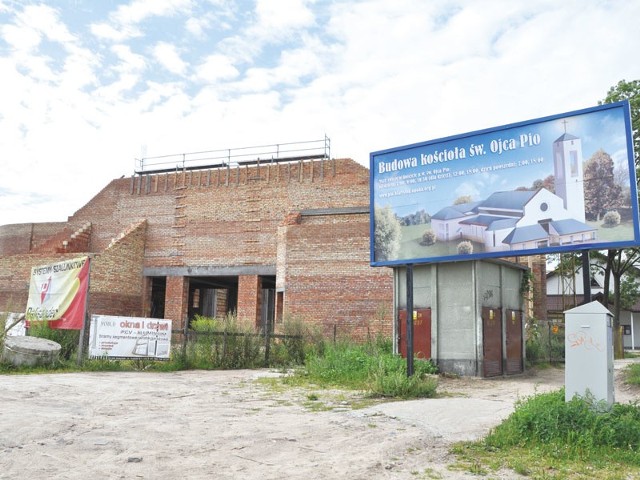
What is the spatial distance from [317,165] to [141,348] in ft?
53.4

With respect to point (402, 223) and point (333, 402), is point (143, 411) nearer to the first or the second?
point (333, 402)

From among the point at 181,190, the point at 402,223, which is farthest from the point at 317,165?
the point at 402,223

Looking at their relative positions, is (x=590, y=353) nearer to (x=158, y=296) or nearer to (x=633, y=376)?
(x=633, y=376)

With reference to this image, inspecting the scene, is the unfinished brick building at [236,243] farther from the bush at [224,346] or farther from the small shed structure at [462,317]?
the small shed structure at [462,317]

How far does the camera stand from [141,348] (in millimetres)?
16031

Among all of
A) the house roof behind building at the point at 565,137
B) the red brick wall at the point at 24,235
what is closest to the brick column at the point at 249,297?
the red brick wall at the point at 24,235

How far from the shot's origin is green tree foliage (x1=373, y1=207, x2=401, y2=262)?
1312 centimetres

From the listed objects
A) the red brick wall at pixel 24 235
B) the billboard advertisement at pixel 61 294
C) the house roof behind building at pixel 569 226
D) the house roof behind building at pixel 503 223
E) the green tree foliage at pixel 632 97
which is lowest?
the billboard advertisement at pixel 61 294

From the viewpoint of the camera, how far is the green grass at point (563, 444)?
5805 mm

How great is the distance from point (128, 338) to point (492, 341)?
9989mm

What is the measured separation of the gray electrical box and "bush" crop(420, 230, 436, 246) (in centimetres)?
468

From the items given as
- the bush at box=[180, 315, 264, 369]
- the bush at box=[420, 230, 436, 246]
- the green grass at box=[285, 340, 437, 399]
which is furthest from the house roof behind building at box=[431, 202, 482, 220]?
the bush at box=[180, 315, 264, 369]

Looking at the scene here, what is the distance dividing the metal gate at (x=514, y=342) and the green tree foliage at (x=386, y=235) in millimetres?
5961

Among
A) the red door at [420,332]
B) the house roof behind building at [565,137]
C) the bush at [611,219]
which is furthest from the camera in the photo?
the red door at [420,332]
